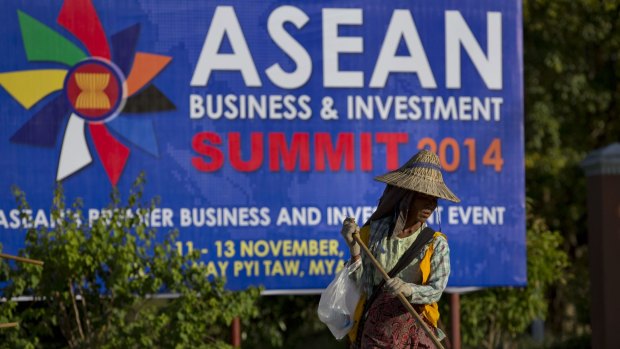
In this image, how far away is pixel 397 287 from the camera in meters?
6.92

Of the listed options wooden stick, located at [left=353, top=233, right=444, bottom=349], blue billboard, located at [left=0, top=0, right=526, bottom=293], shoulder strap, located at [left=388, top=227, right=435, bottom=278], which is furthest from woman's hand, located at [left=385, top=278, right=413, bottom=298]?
blue billboard, located at [left=0, top=0, right=526, bottom=293]

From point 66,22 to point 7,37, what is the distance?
1.92ft

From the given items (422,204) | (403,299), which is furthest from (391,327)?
(422,204)

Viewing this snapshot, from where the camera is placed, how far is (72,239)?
11.1m

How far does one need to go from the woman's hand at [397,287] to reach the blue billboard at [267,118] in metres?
6.07

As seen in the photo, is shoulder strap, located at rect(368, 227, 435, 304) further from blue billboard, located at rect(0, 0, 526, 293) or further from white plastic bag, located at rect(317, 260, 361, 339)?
blue billboard, located at rect(0, 0, 526, 293)

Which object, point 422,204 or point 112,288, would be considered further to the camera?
point 112,288

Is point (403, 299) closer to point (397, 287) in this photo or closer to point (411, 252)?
point (397, 287)

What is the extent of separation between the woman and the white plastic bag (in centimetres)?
5

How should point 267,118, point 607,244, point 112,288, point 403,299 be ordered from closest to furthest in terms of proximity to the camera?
point 403,299, point 112,288, point 267,118, point 607,244

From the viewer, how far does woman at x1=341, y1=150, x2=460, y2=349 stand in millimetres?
7152

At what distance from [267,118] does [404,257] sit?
6.20m

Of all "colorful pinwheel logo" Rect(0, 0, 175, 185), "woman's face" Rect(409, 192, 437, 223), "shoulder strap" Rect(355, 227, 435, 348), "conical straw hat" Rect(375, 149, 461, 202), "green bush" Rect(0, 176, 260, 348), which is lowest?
"green bush" Rect(0, 176, 260, 348)

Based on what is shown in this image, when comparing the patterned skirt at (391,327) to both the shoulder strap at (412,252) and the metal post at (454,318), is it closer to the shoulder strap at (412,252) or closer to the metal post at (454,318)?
the shoulder strap at (412,252)
